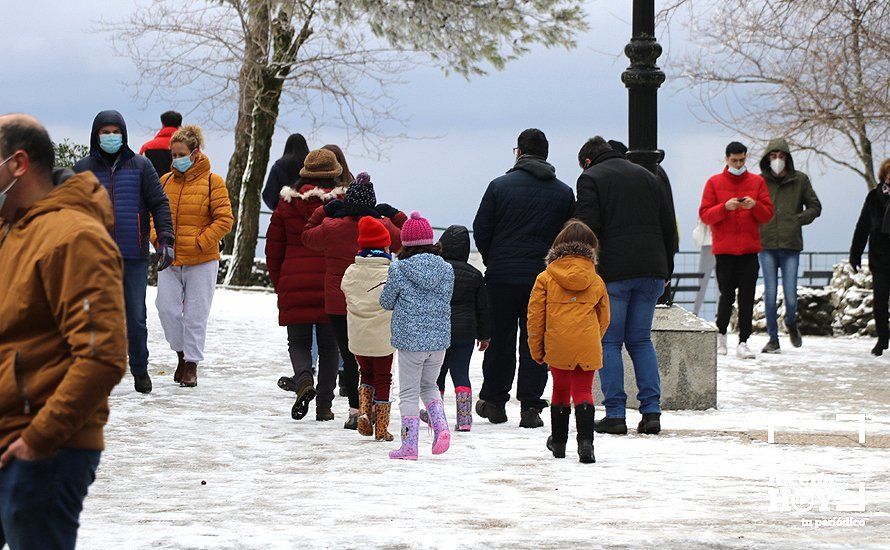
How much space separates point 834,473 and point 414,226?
2.92m

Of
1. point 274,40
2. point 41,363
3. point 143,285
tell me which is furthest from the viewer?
point 274,40

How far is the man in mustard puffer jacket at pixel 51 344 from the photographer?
11.1 feet

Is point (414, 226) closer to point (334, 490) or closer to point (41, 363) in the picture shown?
point (334, 490)

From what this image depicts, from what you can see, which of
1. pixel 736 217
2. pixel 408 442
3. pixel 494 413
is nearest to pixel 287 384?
pixel 494 413

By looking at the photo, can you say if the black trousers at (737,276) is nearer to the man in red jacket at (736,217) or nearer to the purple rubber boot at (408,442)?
the man in red jacket at (736,217)

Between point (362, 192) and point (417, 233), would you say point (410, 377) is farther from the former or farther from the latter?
point (362, 192)

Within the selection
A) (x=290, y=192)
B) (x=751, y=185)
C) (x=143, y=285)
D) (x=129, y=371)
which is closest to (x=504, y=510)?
(x=290, y=192)

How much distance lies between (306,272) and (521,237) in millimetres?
1615

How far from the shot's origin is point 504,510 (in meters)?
6.46

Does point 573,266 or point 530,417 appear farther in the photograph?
point 530,417

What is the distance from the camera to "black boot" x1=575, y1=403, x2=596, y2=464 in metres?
7.96

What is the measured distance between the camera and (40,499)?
3486 mm

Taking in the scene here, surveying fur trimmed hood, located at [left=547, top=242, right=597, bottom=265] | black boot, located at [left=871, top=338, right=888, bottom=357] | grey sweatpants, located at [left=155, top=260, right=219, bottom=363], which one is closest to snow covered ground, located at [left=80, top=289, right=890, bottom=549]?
grey sweatpants, located at [left=155, top=260, right=219, bottom=363]

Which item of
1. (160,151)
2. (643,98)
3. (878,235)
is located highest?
(643,98)
